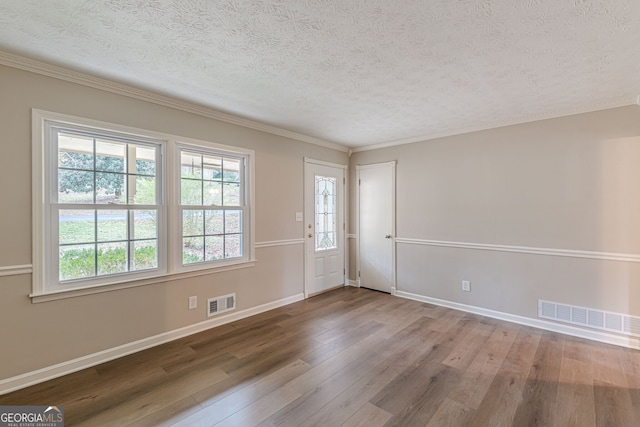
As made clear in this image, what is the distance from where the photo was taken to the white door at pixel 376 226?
467cm

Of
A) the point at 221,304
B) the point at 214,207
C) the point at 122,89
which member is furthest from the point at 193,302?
the point at 122,89

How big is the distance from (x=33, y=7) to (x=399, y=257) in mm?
4529

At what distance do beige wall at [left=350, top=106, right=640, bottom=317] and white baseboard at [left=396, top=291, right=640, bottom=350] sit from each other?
7cm

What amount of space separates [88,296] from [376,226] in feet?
12.6

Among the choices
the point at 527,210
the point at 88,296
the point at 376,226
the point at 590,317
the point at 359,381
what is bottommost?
the point at 359,381

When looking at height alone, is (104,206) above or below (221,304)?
above

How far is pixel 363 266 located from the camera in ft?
16.7

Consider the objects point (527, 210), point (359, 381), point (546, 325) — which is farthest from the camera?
point (527, 210)

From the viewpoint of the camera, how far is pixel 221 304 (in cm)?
341

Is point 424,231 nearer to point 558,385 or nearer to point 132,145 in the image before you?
point 558,385

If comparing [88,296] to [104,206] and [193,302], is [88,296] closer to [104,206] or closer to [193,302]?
[104,206]

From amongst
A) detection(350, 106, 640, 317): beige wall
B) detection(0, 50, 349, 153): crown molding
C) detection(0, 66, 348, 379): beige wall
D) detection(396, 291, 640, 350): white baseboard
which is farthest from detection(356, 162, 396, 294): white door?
detection(0, 66, 348, 379): beige wall

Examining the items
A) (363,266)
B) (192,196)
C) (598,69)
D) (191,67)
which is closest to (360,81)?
(191,67)

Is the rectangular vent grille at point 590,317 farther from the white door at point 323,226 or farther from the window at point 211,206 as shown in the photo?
the window at point 211,206
